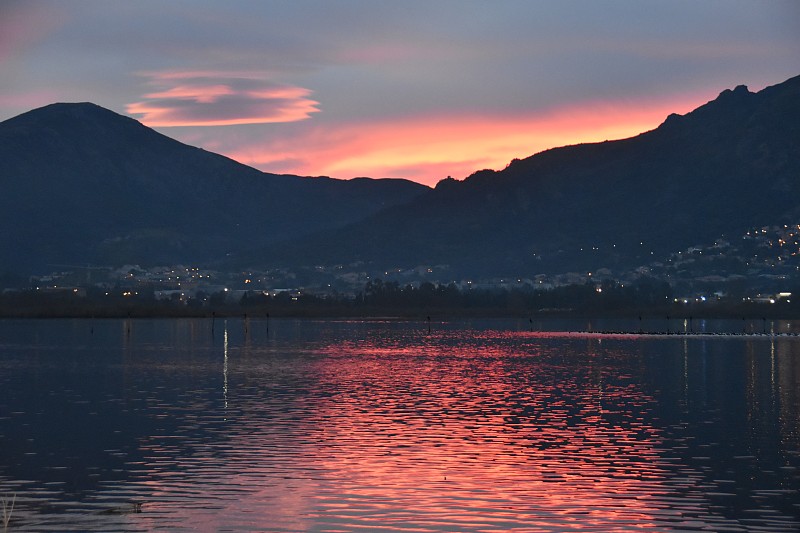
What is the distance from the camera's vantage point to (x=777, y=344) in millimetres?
190125

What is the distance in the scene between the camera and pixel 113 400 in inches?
3312

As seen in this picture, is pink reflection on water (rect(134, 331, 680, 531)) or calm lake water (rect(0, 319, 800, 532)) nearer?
pink reflection on water (rect(134, 331, 680, 531))

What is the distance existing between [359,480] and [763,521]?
15.1 metres

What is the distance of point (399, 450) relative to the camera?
5512 centimetres

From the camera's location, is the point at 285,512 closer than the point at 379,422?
Yes

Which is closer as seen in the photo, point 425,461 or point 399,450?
point 425,461

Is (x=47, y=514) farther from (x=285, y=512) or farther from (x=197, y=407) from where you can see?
(x=197, y=407)

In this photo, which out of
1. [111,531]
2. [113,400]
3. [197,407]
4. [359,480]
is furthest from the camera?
[113,400]

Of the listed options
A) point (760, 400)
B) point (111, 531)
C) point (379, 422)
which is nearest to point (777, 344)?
point (760, 400)

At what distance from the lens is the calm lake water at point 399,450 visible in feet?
131

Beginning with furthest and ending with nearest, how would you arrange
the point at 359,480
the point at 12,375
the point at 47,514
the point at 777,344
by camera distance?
the point at 777,344 → the point at 12,375 → the point at 359,480 → the point at 47,514

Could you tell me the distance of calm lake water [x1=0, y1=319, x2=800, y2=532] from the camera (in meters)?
40.0

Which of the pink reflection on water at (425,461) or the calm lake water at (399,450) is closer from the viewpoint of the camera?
the pink reflection on water at (425,461)

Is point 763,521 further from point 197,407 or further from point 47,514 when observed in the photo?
point 197,407
